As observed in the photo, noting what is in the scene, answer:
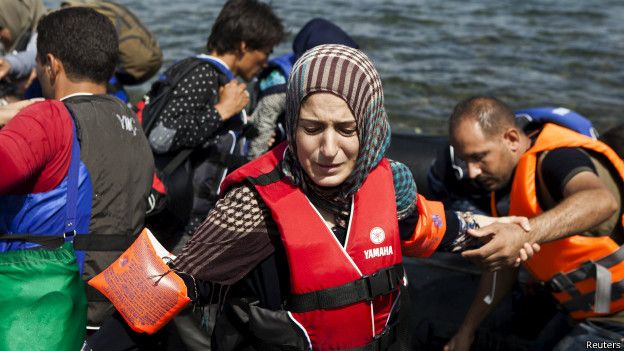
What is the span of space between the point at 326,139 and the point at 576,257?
1525 millimetres

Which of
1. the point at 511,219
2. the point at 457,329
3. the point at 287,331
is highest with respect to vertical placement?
the point at 511,219

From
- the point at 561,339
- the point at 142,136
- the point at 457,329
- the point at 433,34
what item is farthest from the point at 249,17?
the point at 433,34

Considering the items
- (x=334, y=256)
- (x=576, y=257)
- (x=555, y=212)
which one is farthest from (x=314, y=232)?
(x=576, y=257)

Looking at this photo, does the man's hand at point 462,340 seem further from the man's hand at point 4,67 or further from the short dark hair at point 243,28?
the man's hand at point 4,67

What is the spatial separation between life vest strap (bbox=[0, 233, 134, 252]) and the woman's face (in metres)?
0.85

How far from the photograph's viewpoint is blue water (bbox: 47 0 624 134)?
853 cm

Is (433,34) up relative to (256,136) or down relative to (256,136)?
down

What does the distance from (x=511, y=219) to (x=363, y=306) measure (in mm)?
710

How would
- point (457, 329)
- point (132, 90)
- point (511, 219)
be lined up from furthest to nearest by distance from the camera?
point (132, 90), point (457, 329), point (511, 219)

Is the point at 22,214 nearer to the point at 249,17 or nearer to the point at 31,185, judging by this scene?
the point at 31,185

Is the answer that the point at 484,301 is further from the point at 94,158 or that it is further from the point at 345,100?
the point at 94,158

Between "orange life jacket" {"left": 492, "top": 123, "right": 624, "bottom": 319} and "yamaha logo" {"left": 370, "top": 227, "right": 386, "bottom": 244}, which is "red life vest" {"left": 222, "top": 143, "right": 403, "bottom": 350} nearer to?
"yamaha logo" {"left": 370, "top": 227, "right": 386, "bottom": 244}

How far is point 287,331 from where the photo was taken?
2.37 meters

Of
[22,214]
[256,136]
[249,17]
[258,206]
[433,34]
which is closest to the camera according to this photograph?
[258,206]
